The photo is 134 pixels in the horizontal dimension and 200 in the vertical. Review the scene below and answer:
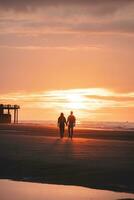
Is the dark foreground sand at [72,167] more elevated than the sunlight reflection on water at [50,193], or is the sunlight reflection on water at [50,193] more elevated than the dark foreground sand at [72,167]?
the dark foreground sand at [72,167]

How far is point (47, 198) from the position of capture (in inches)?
694

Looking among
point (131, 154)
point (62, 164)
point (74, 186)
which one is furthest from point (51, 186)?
point (131, 154)

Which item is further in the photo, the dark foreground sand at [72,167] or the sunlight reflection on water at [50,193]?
the dark foreground sand at [72,167]

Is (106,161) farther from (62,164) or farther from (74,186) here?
(74,186)

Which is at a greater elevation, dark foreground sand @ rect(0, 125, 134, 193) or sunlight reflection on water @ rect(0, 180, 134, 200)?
dark foreground sand @ rect(0, 125, 134, 193)

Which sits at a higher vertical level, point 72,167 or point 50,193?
point 72,167

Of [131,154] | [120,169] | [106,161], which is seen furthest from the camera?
[131,154]

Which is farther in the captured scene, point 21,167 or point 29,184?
point 21,167

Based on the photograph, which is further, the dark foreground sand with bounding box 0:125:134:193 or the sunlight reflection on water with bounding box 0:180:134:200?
the dark foreground sand with bounding box 0:125:134:193

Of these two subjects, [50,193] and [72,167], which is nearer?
[50,193]

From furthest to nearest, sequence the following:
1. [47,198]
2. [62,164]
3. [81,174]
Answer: [62,164] < [81,174] < [47,198]

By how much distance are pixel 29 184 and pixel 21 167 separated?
4424 mm

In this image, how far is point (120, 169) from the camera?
23656 mm

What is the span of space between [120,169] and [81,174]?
212cm
